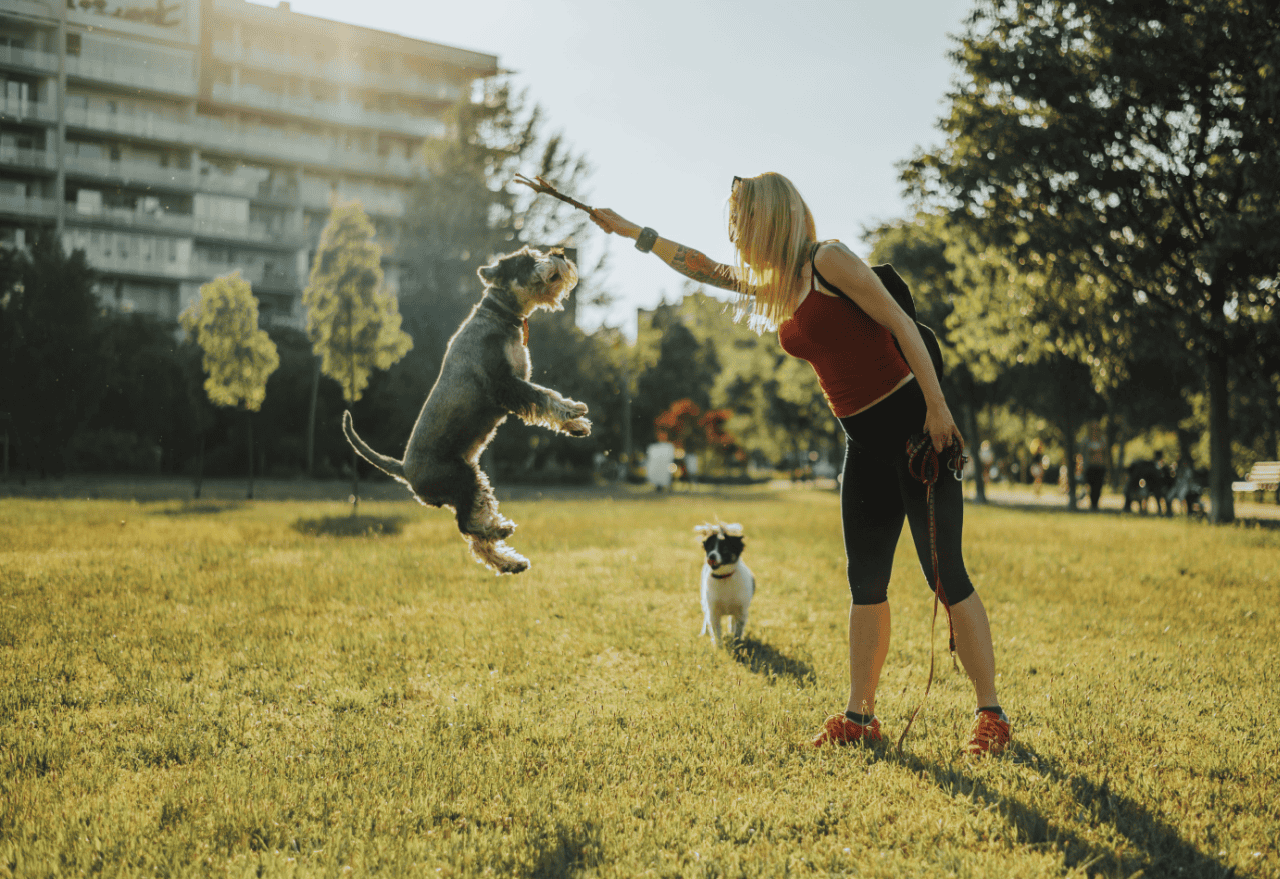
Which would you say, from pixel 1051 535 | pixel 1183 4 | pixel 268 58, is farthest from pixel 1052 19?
pixel 268 58

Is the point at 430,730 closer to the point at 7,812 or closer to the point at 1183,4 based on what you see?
the point at 7,812

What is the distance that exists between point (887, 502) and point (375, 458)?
2.53m

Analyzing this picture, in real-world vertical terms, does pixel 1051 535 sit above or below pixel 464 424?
below

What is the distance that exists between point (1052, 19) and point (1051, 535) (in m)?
11.2

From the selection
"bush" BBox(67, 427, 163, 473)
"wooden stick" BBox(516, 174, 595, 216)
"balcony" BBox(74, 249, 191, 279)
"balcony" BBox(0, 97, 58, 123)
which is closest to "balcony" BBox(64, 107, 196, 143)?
"balcony" BBox(74, 249, 191, 279)

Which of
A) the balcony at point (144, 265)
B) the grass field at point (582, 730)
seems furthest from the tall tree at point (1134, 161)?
the balcony at point (144, 265)

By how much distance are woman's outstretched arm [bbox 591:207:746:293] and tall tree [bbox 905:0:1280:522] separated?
14.7 m

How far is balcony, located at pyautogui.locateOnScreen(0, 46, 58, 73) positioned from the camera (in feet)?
21.6

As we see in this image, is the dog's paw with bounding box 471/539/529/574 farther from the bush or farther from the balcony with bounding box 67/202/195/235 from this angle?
the balcony with bounding box 67/202/195/235

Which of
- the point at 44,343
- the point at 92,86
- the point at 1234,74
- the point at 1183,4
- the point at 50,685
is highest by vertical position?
the point at 1183,4

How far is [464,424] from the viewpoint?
10.5 ft

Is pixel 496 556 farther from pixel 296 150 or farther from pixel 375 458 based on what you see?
pixel 296 150

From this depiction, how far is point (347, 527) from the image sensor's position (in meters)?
11.6

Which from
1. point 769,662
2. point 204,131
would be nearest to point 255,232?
point 204,131
